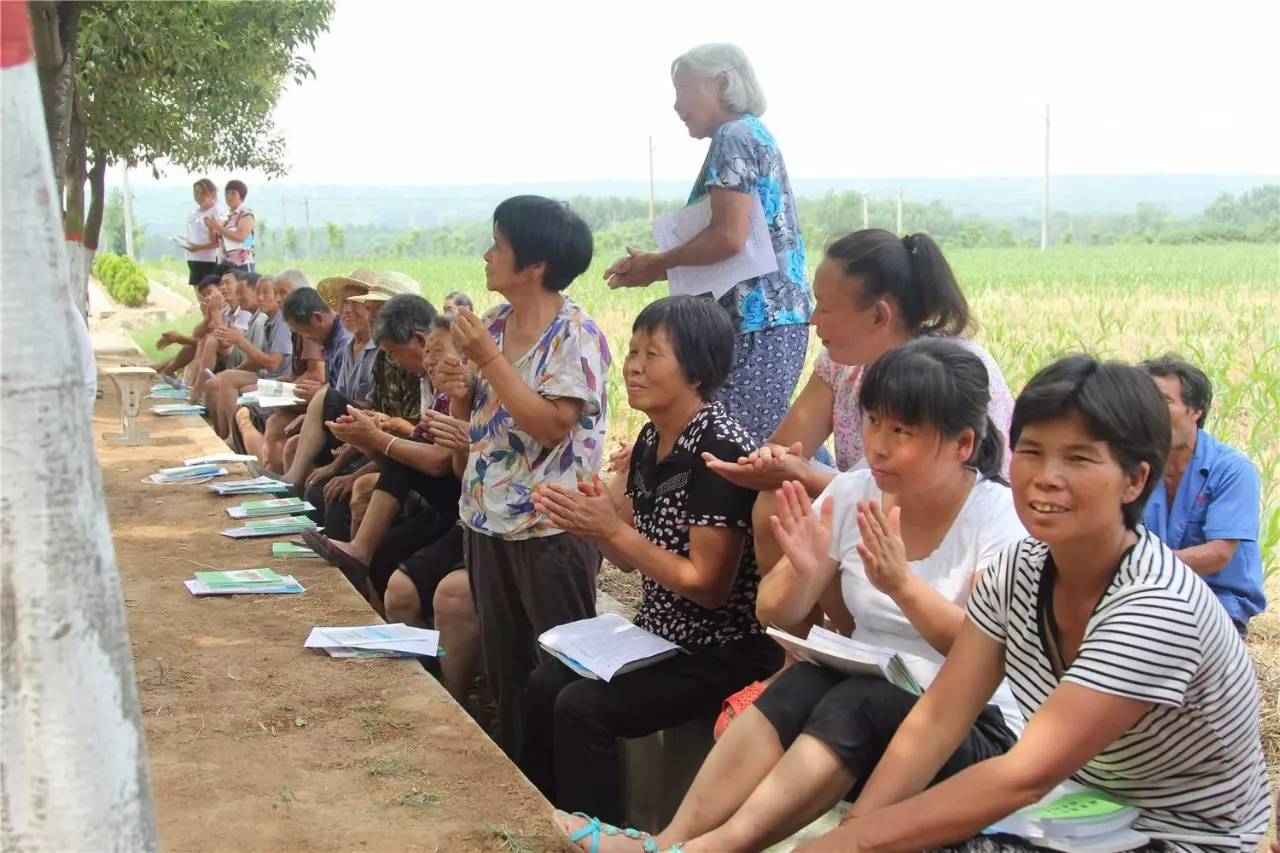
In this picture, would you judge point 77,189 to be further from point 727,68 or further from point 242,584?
point 727,68

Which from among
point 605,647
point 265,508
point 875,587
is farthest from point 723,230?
point 265,508

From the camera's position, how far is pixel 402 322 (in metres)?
5.09

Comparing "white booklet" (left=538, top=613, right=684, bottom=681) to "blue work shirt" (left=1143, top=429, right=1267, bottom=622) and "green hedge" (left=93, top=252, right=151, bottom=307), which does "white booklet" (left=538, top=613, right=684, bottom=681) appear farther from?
"green hedge" (left=93, top=252, right=151, bottom=307)

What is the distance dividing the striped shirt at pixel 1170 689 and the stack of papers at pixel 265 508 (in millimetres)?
3818

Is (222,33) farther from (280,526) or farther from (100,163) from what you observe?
(280,526)

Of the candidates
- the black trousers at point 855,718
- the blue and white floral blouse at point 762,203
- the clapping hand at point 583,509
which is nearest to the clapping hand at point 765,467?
the clapping hand at point 583,509

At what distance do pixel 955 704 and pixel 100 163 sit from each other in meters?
14.0

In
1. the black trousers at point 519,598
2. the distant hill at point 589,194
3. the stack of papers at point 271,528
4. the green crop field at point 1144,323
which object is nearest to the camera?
the black trousers at point 519,598

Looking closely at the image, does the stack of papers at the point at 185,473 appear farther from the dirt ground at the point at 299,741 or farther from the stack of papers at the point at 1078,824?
the stack of papers at the point at 1078,824

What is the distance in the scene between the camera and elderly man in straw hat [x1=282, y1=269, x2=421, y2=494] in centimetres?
623

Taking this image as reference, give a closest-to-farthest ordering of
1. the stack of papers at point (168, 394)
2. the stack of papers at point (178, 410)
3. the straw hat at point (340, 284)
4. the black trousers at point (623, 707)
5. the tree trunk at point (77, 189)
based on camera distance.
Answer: the black trousers at point (623, 707) → the straw hat at point (340, 284) → the stack of papers at point (178, 410) → the stack of papers at point (168, 394) → the tree trunk at point (77, 189)

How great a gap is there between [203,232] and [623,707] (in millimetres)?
11848

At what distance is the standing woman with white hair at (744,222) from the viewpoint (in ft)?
13.3

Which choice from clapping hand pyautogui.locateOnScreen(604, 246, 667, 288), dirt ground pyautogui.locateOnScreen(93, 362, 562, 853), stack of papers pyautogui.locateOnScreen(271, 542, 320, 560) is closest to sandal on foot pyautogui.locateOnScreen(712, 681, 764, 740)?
dirt ground pyautogui.locateOnScreen(93, 362, 562, 853)
